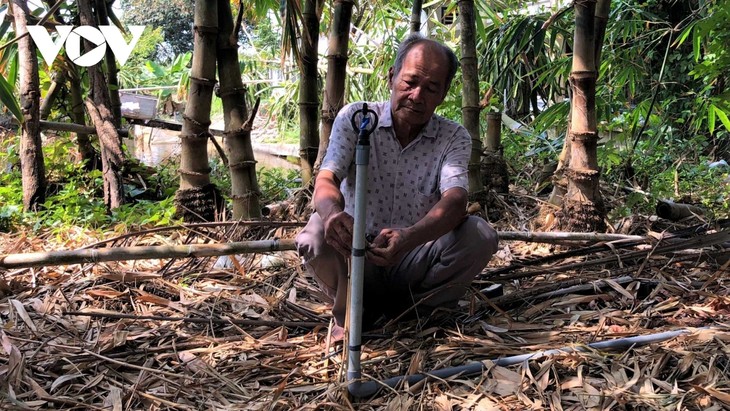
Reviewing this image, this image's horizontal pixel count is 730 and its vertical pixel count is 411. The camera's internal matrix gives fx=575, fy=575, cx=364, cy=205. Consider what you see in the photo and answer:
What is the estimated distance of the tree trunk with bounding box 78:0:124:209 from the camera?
3.40m

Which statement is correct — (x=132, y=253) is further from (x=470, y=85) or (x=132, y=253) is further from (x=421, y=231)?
(x=470, y=85)

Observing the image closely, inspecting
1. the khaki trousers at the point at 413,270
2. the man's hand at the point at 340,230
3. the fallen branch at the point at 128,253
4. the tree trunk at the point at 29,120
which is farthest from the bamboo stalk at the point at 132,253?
the tree trunk at the point at 29,120

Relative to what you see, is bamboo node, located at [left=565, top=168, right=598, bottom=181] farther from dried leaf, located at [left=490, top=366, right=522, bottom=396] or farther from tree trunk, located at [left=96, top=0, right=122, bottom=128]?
tree trunk, located at [left=96, top=0, right=122, bottom=128]

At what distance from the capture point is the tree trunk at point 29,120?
311cm

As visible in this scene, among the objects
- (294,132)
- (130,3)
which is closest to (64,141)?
(294,132)

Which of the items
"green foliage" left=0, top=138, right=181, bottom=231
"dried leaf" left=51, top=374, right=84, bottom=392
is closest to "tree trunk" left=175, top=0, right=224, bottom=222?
"green foliage" left=0, top=138, right=181, bottom=231

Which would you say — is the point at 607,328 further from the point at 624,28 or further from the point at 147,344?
the point at 624,28

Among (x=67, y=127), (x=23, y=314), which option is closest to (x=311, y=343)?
(x=23, y=314)

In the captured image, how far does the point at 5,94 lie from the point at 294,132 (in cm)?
947

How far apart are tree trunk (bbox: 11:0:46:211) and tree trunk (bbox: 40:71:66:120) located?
2.25 ft

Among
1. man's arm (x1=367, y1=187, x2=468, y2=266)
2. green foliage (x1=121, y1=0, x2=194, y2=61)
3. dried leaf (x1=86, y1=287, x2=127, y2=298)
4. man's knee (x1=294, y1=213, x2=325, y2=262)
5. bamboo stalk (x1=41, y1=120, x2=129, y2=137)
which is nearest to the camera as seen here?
man's arm (x1=367, y1=187, x2=468, y2=266)

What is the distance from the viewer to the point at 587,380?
1.59 m

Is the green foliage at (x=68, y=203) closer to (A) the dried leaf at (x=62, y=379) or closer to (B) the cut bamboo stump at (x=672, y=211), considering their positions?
(A) the dried leaf at (x=62, y=379)

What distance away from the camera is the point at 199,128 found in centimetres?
295
